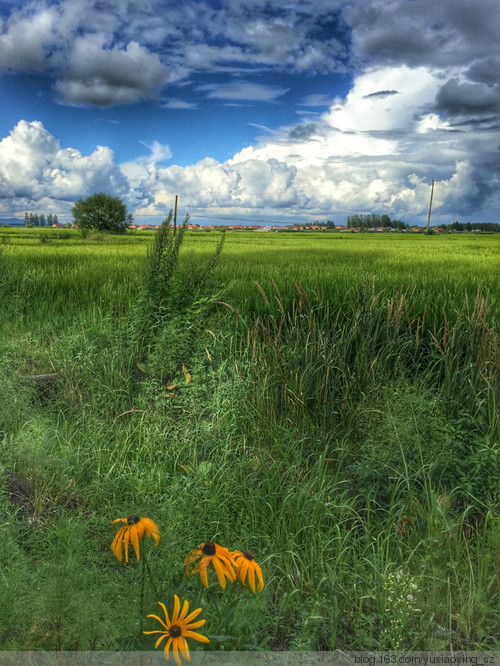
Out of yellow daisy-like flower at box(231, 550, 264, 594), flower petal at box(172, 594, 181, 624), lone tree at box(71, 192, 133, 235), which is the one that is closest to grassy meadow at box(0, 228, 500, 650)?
yellow daisy-like flower at box(231, 550, 264, 594)

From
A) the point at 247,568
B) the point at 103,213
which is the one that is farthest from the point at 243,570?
the point at 103,213

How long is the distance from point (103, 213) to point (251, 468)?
52435 millimetres

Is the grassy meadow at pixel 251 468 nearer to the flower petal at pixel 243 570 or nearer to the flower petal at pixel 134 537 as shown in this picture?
the flower petal at pixel 243 570

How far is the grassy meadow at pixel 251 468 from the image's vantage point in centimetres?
212

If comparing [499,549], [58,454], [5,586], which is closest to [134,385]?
[58,454]

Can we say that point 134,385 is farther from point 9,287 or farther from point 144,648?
point 9,287

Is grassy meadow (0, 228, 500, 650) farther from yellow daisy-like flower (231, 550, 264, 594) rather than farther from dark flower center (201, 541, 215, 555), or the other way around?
dark flower center (201, 541, 215, 555)

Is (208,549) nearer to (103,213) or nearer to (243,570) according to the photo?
(243,570)

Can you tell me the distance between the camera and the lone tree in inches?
2048

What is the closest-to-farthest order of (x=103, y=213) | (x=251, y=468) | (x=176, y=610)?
(x=176, y=610) < (x=251, y=468) < (x=103, y=213)

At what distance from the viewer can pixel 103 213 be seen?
171 ft

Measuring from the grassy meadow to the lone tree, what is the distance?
1895 inches

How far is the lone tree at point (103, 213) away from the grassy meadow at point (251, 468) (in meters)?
48.1

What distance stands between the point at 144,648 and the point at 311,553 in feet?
3.99
